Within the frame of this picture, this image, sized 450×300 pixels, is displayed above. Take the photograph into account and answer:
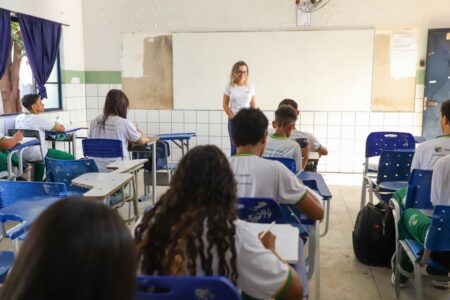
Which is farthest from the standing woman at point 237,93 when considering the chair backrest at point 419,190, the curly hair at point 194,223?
the curly hair at point 194,223

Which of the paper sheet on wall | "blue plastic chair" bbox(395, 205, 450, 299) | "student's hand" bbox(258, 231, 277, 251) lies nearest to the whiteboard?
the paper sheet on wall

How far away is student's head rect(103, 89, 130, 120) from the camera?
155 inches

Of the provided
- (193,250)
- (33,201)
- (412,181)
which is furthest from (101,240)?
(412,181)

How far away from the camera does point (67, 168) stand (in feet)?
10.5

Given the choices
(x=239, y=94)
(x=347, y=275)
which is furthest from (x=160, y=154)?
(x=347, y=275)

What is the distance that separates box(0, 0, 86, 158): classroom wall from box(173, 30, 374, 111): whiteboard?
57.1 inches

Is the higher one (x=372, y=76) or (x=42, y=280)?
(x=372, y=76)

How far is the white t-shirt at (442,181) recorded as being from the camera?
236cm

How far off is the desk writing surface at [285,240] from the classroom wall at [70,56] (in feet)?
16.3

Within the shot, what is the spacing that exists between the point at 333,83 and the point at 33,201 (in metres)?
4.80

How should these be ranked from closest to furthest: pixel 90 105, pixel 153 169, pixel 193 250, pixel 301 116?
pixel 193 250 < pixel 153 169 < pixel 301 116 < pixel 90 105

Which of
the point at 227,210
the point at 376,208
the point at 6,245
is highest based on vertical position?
the point at 227,210

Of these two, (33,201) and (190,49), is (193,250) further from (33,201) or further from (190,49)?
(190,49)

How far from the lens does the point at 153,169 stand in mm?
4520
